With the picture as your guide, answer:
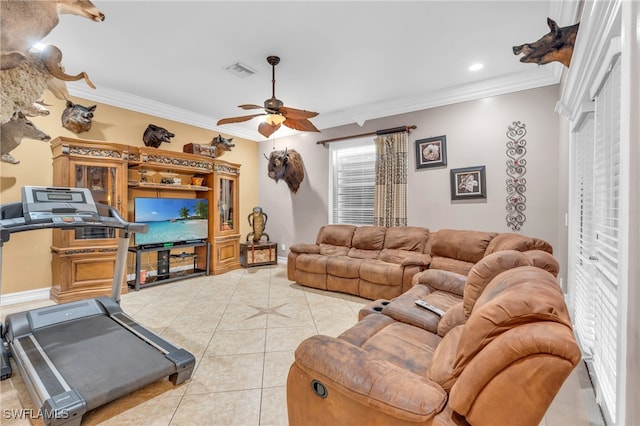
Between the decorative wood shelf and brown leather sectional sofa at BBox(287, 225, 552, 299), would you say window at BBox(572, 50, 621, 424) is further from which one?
the decorative wood shelf

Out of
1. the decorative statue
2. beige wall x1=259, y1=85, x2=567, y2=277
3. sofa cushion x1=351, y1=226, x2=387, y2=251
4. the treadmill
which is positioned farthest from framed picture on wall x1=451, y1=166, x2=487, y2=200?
the treadmill

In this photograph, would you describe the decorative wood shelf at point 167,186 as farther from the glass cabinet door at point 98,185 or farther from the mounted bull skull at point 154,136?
the mounted bull skull at point 154,136

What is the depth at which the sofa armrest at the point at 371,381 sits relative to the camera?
1.00 meters

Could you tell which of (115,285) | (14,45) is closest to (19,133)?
(115,285)

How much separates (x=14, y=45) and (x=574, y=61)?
9.68 feet

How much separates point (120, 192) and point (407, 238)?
420cm

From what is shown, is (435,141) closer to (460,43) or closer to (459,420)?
(460,43)

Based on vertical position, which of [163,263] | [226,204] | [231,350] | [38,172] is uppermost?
[38,172]

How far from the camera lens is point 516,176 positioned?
373cm

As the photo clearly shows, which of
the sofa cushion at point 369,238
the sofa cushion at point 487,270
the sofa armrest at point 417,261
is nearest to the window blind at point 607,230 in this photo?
the sofa cushion at point 487,270

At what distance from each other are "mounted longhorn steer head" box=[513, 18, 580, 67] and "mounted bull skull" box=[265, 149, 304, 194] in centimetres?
415

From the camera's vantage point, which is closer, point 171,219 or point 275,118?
point 275,118

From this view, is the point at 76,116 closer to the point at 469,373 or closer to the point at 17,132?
the point at 17,132

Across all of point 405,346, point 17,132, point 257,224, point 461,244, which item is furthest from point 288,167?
point 405,346
